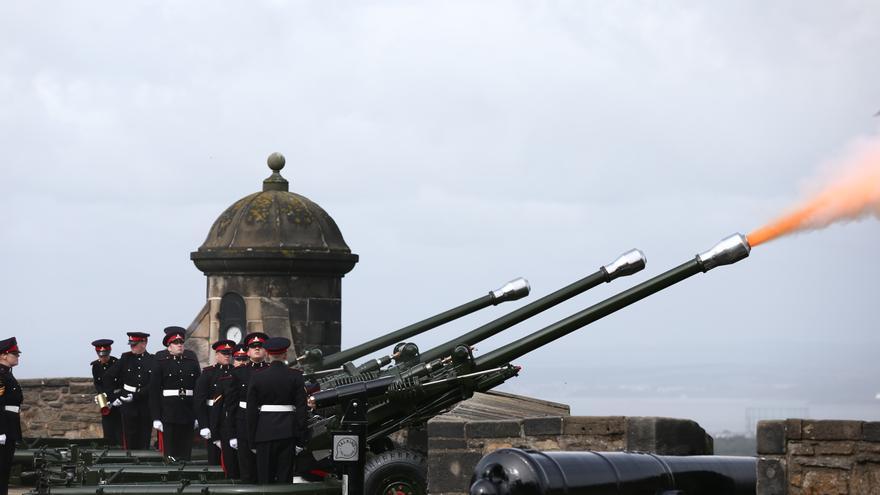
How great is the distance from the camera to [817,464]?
35.0ft

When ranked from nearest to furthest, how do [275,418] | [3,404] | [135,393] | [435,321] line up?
[275,418]
[3,404]
[435,321]
[135,393]

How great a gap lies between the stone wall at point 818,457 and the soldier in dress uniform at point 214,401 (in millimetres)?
4961

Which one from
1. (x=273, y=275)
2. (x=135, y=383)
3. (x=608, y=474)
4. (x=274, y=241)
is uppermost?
(x=274, y=241)

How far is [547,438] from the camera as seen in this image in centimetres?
1298

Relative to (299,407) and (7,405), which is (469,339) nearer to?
(299,407)

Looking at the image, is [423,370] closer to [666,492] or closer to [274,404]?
[274,404]

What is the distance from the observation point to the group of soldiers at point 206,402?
1286 centimetres

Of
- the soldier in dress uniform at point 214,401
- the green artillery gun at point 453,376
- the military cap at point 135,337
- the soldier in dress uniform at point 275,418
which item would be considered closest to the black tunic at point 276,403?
the soldier in dress uniform at point 275,418

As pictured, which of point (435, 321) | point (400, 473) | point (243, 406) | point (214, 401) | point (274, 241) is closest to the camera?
point (243, 406)

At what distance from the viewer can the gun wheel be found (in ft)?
47.4

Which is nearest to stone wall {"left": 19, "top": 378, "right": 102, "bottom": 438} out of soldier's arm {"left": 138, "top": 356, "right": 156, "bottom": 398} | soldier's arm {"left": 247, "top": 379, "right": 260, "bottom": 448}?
soldier's arm {"left": 138, "top": 356, "right": 156, "bottom": 398}

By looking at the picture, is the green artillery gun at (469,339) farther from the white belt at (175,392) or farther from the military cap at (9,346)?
the military cap at (9,346)

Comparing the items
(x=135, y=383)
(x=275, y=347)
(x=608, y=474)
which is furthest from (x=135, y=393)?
(x=608, y=474)

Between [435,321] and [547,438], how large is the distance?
3.97 meters
